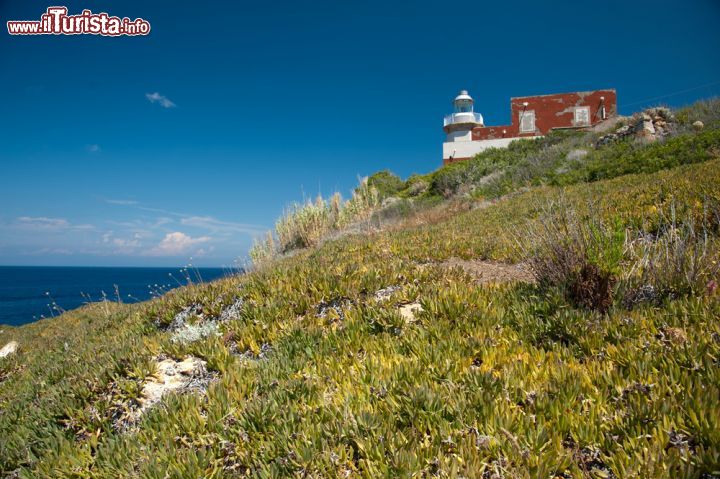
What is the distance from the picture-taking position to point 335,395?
3225 millimetres

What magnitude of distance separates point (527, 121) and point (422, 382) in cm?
4477

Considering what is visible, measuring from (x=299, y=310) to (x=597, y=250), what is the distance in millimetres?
3914

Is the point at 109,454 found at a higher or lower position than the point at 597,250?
lower

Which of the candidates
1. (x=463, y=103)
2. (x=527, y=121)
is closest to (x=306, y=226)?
(x=527, y=121)

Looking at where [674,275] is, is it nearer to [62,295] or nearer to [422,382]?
[422,382]

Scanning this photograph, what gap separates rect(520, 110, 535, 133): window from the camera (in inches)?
1634

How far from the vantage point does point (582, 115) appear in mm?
40188

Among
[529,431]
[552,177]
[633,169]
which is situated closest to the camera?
[529,431]

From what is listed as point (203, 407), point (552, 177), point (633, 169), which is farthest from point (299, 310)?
point (552, 177)

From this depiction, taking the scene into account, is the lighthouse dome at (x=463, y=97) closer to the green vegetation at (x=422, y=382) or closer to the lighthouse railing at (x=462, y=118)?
→ the lighthouse railing at (x=462, y=118)

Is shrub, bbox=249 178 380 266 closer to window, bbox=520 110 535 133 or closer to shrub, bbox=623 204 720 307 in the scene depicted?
shrub, bbox=623 204 720 307

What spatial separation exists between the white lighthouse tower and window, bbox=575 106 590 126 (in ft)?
35.4

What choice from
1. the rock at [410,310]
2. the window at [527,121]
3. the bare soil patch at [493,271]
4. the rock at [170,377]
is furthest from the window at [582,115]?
the rock at [170,377]

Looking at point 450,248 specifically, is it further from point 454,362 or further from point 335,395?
point 335,395
